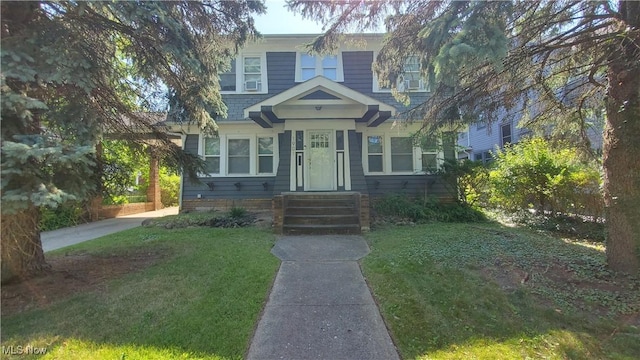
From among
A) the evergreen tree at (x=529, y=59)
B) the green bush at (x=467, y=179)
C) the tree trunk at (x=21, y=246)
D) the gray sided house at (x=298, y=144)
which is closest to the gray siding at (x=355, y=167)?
the gray sided house at (x=298, y=144)

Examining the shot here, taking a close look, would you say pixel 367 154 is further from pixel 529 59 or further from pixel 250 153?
pixel 529 59

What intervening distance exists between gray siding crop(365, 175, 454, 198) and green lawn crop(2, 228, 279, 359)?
6734 millimetres

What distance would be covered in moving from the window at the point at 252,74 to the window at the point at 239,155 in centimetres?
212

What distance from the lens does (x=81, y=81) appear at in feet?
11.3

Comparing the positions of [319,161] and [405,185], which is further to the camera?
[405,185]

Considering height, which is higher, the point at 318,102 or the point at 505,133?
the point at 505,133

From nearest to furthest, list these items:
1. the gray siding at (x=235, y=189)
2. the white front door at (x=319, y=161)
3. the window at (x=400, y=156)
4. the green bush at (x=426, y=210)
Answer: the green bush at (x=426, y=210) < the white front door at (x=319, y=161) < the gray siding at (x=235, y=189) < the window at (x=400, y=156)

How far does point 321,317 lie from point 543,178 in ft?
25.7

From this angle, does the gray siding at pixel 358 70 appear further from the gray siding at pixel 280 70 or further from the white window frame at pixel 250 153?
the white window frame at pixel 250 153

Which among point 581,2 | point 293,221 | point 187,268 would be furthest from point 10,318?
point 581,2

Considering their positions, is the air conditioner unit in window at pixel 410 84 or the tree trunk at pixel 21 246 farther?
the air conditioner unit in window at pixel 410 84

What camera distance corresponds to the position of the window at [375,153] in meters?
11.7

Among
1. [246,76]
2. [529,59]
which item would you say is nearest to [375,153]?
A: [246,76]

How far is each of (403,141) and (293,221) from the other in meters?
5.78
